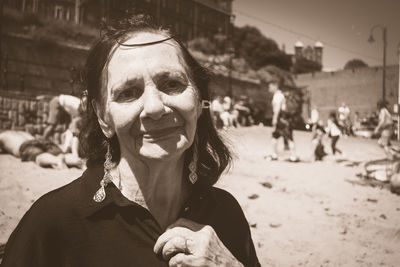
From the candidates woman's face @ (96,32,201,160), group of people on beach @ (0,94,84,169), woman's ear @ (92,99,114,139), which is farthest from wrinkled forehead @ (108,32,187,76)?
group of people on beach @ (0,94,84,169)

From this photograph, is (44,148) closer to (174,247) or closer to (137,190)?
(137,190)

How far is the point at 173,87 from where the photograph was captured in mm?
1068

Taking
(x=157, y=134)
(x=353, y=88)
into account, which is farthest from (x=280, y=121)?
(x=157, y=134)

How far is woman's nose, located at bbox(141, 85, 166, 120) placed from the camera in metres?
0.99

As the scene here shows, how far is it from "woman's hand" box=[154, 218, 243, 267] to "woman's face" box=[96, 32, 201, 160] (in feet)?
0.67

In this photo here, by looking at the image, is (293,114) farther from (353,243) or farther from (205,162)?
(205,162)

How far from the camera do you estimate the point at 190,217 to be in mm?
1141

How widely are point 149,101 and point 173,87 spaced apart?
100 mm

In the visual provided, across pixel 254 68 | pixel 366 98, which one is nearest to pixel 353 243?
pixel 366 98

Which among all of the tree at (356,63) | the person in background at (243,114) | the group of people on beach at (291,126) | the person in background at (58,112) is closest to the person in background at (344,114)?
the group of people on beach at (291,126)

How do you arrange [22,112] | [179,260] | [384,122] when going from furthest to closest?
[22,112]
[384,122]
[179,260]

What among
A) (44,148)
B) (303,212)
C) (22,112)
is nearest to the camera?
(303,212)

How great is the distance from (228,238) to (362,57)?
1682 mm

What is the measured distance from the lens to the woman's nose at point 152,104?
3.25ft
